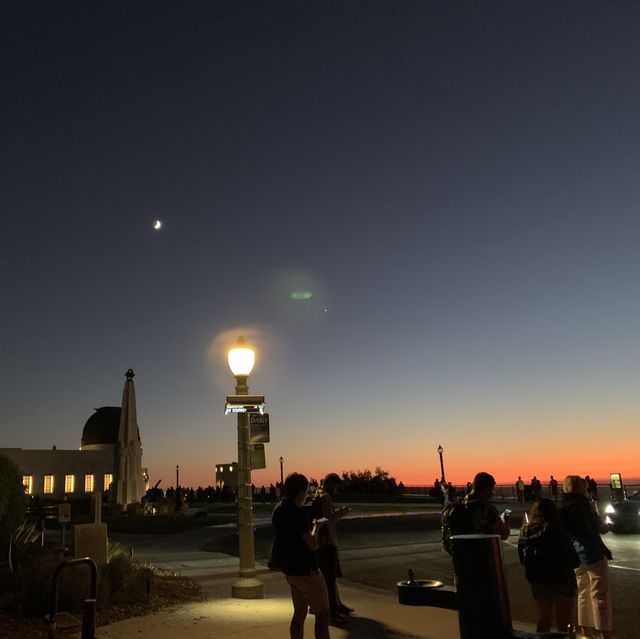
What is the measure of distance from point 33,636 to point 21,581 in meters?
1.99

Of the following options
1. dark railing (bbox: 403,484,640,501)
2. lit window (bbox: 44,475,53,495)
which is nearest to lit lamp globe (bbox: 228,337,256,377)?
dark railing (bbox: 403,484,640,501)

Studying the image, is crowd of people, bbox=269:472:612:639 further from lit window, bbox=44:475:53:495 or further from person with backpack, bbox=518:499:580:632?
lit window, bbox=44:475:53:495

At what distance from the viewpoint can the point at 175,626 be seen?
7.87 m

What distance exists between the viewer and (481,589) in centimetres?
313

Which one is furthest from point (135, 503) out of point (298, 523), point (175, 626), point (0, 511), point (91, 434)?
point (298, 523)

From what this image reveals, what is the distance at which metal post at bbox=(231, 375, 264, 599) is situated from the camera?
379 inches

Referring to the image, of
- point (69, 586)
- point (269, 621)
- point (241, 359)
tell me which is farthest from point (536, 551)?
point (69, 586)

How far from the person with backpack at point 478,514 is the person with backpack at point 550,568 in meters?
0.34

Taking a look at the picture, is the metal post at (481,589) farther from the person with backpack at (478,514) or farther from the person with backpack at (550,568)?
the person with backpack at (478,514)

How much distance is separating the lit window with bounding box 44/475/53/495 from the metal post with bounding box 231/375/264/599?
178 feet

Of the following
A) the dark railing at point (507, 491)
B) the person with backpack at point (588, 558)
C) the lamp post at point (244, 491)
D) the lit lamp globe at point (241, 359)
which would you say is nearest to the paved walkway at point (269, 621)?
the lamp post at point (244, 491)

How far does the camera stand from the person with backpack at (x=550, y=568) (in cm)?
576

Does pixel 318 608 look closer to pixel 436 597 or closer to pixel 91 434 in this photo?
pixel 436 597

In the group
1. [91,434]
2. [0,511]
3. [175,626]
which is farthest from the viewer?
[91,434]
